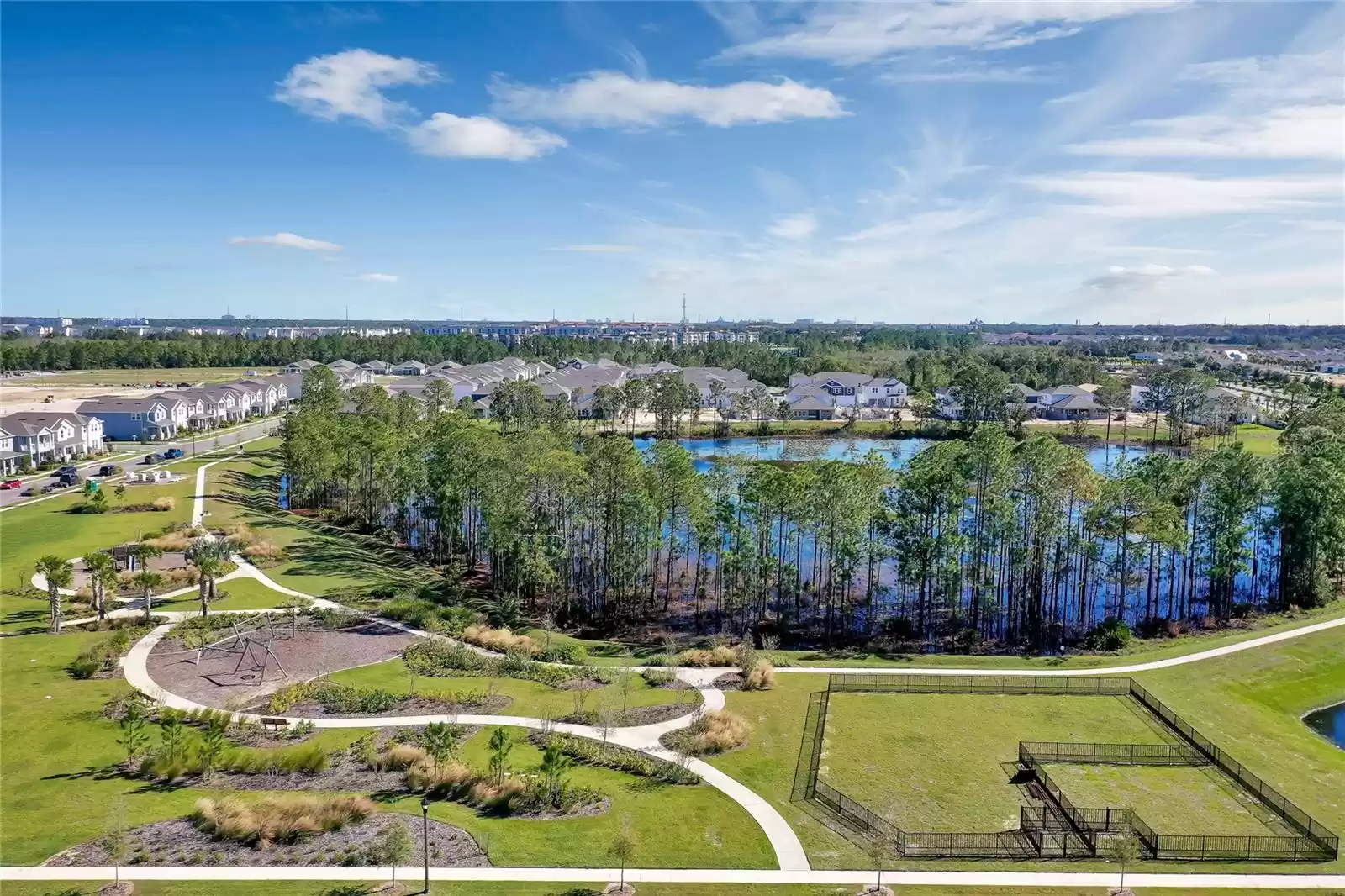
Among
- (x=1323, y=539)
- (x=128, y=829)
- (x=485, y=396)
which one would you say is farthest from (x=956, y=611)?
(x=485, y=396)

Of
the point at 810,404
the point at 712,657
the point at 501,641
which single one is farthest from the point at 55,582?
the point at 810,404

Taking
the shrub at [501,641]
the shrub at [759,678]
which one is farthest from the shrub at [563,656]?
the shrub at [759,678]

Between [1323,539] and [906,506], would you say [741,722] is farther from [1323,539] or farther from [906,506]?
[1323,539]

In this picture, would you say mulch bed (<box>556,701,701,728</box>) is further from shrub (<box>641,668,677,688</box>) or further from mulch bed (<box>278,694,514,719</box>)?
mulch bed (<box>278,694,514,719</box>)

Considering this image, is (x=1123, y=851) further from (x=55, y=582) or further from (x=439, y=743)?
(x=55, y=582)

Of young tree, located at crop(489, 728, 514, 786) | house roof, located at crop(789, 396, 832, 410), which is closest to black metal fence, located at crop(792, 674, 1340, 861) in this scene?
young tree, located at crop(489, 728, 514, 786)
